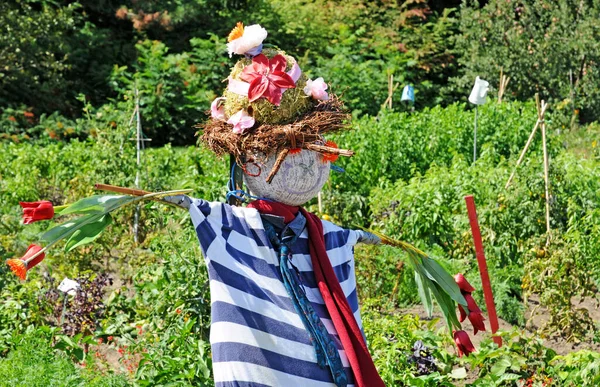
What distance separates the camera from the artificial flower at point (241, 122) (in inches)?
120

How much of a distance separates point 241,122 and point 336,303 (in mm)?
667

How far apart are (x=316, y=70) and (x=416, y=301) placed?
7.35 metres

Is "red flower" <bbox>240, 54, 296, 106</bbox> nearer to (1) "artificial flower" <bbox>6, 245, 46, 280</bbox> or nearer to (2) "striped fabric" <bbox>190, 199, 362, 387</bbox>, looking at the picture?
(2) "striped fabric" <bbox>190, 199, 362, 387</bbox>

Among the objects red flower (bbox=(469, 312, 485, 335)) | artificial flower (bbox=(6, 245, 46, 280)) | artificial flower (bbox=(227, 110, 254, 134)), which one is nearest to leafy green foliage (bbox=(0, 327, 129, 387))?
artificial flower (bbox=(6, 245, 46, 280))

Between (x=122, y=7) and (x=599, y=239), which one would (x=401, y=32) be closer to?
(x=122, y=7)

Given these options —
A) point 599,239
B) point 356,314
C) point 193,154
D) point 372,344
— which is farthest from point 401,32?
point 356,314

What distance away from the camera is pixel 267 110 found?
3.07 metres

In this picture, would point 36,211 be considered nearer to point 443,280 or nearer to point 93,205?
point 93,205

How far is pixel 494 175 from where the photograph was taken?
23.0ft

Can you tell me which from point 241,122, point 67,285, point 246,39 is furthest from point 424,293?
point 67,285

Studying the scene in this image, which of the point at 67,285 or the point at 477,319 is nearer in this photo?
the point at 477,319

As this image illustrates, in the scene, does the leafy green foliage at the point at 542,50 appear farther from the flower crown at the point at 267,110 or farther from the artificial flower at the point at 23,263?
the artificial flower at the point at 23,263

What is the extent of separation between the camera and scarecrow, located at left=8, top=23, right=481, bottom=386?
9.51ft

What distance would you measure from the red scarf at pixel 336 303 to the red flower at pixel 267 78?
0.35 meters
